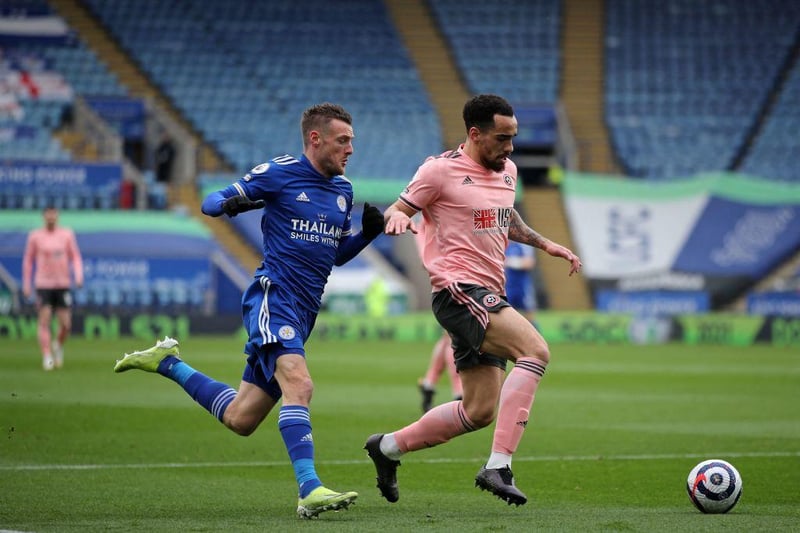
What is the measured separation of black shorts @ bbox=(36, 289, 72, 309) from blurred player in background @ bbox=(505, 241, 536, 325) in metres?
7.03

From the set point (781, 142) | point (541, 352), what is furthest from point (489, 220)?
point (781, 142)

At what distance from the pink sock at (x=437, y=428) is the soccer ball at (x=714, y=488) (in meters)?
1.27

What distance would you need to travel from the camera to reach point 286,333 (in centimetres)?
750

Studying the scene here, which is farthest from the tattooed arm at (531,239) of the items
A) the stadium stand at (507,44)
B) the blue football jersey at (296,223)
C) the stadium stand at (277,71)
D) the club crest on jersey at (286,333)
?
the stadium stand at (507,44)

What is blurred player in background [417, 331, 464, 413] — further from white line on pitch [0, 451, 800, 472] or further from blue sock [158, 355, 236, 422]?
blue sock [158, 355, 236, 422]

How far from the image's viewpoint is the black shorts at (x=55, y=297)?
20047 millimetres

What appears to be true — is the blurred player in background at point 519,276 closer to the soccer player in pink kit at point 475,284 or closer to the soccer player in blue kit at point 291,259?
the soccer player in pink kit at point 475,284

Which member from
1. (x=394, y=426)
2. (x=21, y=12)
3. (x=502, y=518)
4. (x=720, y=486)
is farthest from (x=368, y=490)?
(x=21, y=12)

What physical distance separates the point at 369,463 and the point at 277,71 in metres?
30.9

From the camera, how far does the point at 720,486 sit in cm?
752

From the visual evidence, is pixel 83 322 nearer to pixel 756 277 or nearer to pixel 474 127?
pixel 756 277

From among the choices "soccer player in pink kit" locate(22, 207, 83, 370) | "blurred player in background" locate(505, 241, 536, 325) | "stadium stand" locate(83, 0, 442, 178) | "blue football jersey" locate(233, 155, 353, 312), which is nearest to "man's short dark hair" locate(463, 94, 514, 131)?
"blue football jersey" locate(233, 155, 353, 312)

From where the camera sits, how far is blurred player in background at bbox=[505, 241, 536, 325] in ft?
53.5

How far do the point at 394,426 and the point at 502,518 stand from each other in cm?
560
